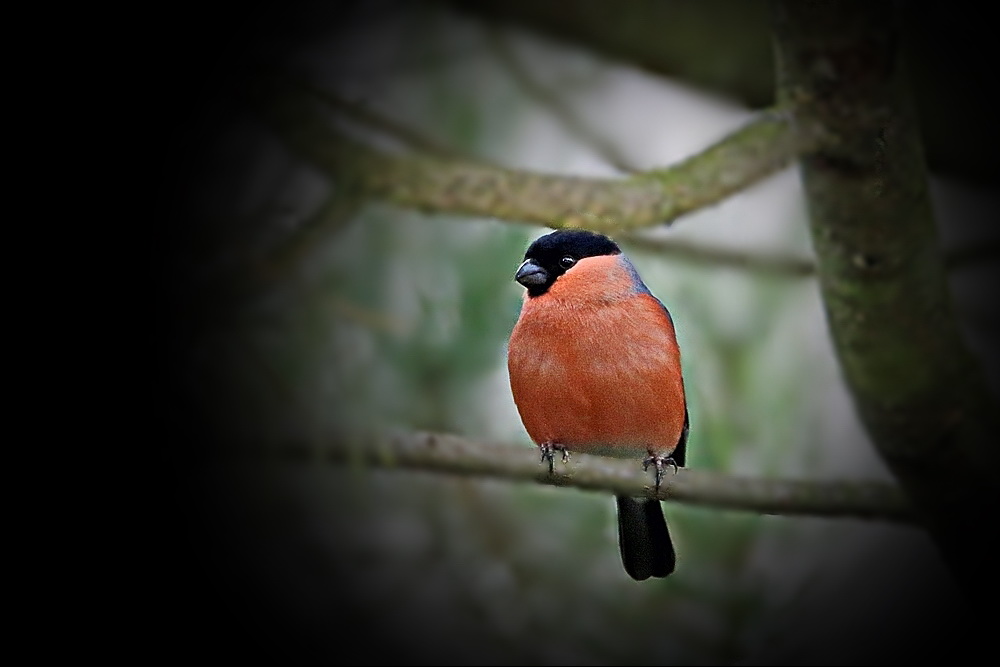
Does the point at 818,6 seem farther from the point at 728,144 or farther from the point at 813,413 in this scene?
the point at 813,413

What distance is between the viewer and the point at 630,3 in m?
2.68

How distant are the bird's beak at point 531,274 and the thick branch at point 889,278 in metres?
0.54

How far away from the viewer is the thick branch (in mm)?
1843

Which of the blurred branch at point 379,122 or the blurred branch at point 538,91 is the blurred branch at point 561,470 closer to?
the blurred branch at point 379,122

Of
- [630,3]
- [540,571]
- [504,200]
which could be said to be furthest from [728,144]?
[540,571]

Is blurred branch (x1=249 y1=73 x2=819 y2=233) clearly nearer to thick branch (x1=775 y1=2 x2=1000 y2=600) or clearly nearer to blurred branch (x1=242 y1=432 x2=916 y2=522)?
thick branch (x1=775 y1=2 x2=1000 y2=600)

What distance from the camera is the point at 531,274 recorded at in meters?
1.92

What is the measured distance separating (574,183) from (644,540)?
775 millimetres

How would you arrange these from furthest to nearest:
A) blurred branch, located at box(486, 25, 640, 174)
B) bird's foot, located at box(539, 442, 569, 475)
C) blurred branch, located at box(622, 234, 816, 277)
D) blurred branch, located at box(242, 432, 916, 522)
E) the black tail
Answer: blurred branch, located at box(486, 25, 640, 174)
blurred branch, located at box(622, 234, 816, 277)
the black tail
bird's foot, located at box(539, 442, 569, 475)
blurred branch, located at box(242, 432, 916, 522)

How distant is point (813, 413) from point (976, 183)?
0.78 metres

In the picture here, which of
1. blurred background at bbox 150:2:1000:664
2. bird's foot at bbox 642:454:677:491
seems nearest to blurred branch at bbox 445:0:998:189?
blurred background at bbox 150:2:1000:664

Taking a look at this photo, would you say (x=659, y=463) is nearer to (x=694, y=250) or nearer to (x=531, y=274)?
(x=531, y=274)

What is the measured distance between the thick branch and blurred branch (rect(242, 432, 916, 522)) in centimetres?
32

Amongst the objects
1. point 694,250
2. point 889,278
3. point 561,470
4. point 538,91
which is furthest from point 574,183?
point 538,91
